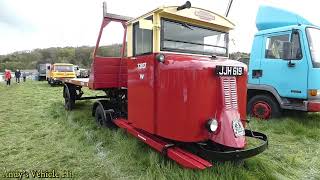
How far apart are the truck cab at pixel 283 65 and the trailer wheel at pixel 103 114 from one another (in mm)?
3889

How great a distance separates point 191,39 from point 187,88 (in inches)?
46.8

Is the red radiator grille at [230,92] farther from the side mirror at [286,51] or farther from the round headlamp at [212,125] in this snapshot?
the side mirror at [286,51]

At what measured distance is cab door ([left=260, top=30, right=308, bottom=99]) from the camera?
6898 mm

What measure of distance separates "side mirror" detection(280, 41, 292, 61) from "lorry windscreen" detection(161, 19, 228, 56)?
6.72 feet

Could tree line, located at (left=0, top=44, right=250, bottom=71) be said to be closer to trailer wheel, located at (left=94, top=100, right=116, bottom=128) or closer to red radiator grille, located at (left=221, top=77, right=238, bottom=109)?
trailer wheel, located at (left=94, top=100, right=116, bottom=128)

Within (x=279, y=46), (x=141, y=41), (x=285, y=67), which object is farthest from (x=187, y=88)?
(x=279, y=46)

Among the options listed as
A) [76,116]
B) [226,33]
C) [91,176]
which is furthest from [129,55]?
[76,116]

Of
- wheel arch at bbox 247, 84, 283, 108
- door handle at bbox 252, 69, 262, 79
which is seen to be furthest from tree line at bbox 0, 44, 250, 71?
door handle at bbox 252, 69, 262, 79

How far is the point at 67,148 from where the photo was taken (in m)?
5.57

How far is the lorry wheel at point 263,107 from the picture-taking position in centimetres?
754

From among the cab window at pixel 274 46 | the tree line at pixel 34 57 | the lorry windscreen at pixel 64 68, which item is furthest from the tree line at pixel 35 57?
the cab window at pixel 274 46

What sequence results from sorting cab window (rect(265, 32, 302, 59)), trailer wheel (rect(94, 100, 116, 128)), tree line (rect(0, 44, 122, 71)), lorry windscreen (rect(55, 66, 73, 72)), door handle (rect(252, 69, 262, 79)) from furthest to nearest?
tree line (rect(0, 44, 122, 71)) → lorry windscreen (rect(55, 66, 73, 72)) → door handle (rect(252, 69, 262, 79)) → cab window (rect(265, 32, 302, 59)) → trailer wheel (rect(94, 100, 116, 128))

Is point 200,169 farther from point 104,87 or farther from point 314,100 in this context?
point 314,100

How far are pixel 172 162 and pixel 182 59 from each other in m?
1.53
